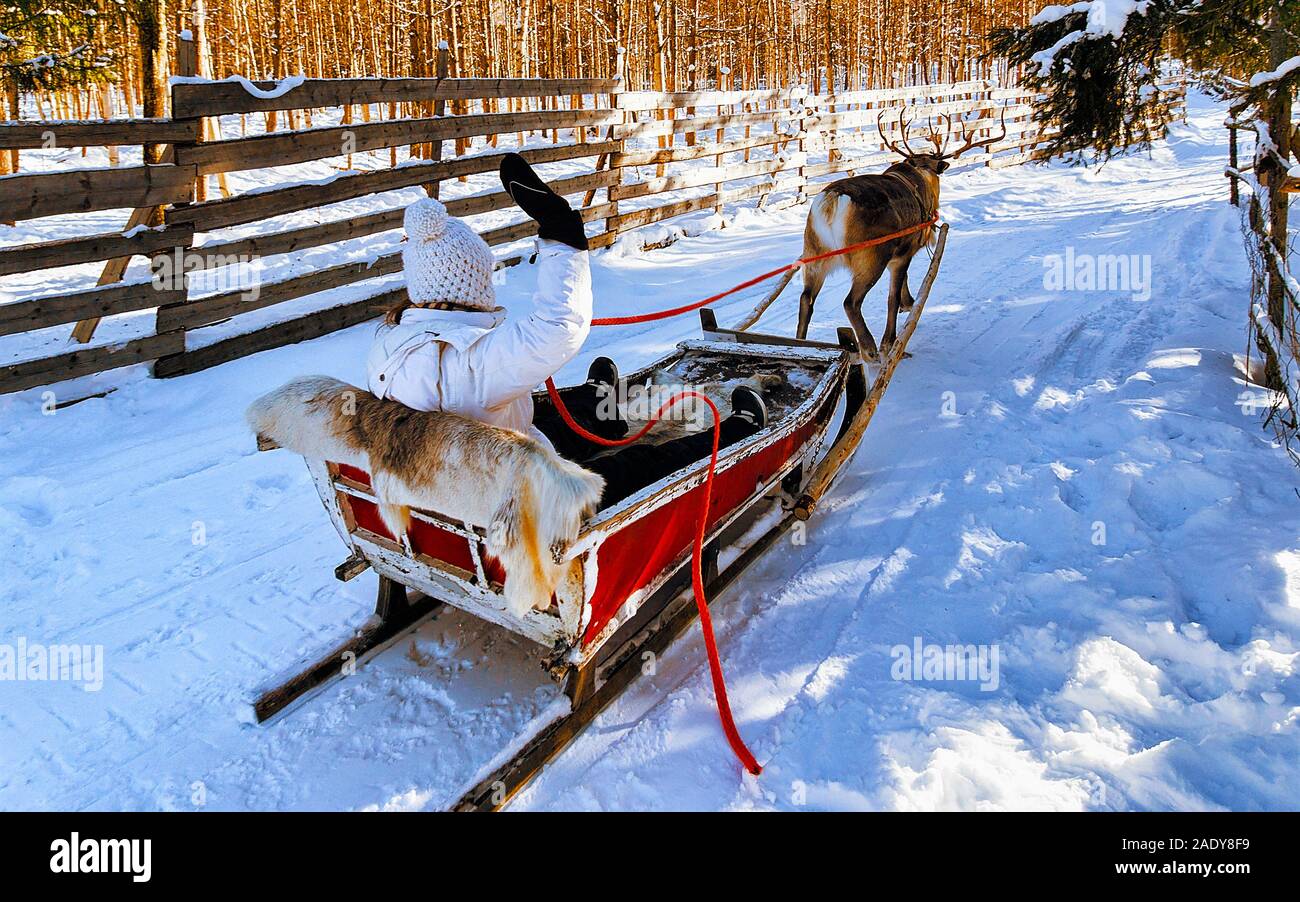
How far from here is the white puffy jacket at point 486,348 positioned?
2.45 meters

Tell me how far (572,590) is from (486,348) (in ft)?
2.65

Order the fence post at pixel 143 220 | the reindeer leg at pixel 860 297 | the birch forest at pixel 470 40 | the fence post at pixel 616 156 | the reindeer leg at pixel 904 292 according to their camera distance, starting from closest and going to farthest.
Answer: the fence post at pixel 143 220
the reindeer leg at pixel 860 297
the reindeer leg at pixel 904 292
the birch forest at pixel 470 40
the fence post at pixel 616 156

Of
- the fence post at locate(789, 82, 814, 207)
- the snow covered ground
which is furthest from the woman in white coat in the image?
the fence post at locate(789, 82, 814, 207)

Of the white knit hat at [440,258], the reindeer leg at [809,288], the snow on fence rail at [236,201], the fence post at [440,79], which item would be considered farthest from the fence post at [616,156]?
the white knit hat at [440,258]

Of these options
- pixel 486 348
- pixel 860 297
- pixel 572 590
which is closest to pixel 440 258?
pixel 486 348

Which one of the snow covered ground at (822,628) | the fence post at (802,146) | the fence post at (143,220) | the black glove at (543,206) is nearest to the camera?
the black glove at (543,206)

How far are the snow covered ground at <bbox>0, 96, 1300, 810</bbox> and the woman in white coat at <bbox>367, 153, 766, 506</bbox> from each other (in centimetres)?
99

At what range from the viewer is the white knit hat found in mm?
2551

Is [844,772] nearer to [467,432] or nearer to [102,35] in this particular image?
[467,432]

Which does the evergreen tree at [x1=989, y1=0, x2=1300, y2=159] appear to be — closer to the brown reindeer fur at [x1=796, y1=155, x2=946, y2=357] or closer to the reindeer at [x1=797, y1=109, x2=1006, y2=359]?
the reindeer at [x1=797, y1=109, x2=1006, y2=359]

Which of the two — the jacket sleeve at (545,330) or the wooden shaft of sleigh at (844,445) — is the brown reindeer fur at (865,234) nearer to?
the wooden shaft of sleigh at (844,445)
